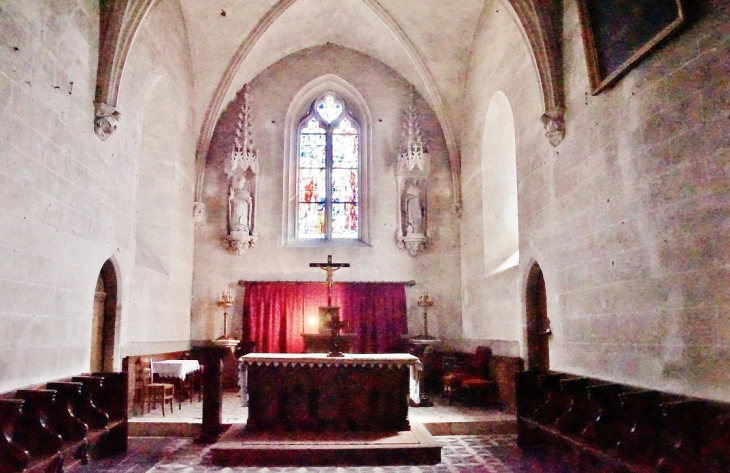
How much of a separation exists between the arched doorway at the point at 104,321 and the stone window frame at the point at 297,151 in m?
4.81

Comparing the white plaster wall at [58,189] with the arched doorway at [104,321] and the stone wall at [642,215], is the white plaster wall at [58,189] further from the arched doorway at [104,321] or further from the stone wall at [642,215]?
the stone wall at [642,215]

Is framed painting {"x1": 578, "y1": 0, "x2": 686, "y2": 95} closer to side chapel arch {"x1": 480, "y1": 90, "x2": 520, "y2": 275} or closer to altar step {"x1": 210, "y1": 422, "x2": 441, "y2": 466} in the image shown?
side chapel arch {"x1": 480, "y1": 90, "x2": 520, "y2": 275}

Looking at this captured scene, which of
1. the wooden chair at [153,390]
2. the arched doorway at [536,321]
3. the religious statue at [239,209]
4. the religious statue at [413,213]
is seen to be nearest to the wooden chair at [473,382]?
the arched doorway at [536,321]

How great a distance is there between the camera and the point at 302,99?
1358cm

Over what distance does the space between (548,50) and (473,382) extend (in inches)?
211

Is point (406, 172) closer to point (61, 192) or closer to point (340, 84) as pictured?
point (340, 84)

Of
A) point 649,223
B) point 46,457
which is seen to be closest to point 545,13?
point 649,223

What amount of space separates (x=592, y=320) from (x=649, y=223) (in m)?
1.61

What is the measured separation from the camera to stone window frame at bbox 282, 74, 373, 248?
13.0 m

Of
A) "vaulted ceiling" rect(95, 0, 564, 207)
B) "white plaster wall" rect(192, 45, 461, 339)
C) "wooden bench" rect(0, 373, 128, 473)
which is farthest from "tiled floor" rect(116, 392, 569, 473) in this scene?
"vaulted ceiling" rect(95, 0, 564, 207)

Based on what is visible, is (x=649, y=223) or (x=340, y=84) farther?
(x=340, y=84)

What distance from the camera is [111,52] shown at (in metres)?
7.73

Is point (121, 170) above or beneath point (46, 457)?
above

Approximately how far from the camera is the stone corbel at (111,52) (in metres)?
7.57
